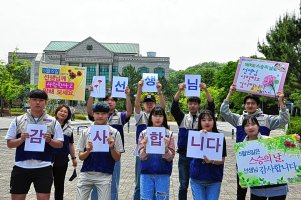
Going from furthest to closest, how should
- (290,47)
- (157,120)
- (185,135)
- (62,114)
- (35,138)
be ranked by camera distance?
(290,47) → (62,114) → (185,135) → (157,120) → (35,138)

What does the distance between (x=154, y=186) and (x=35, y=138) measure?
5.41 ft

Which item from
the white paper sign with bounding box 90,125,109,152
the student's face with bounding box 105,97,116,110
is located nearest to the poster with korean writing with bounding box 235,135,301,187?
the white paper sign with bounding box 90,125,109,152

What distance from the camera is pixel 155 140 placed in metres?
5.19

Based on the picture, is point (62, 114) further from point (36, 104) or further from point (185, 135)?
point (185, 135)

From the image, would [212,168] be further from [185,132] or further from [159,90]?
[159,90]

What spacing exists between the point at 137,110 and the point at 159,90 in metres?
0.47

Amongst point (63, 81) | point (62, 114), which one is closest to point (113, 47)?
point (63, 81)

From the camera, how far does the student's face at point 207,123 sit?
5.19m

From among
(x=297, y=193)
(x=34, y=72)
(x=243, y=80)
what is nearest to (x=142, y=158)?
(x=243, y=80)

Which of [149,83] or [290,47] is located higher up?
[290,47]

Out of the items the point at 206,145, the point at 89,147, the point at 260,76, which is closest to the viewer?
the point at 89,147

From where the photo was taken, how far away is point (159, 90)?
20.7ft

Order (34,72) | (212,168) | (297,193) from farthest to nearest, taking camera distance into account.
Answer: (34,72)
(297,193)
(212,168)

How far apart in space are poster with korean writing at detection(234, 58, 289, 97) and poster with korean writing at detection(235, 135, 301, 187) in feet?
4.98
